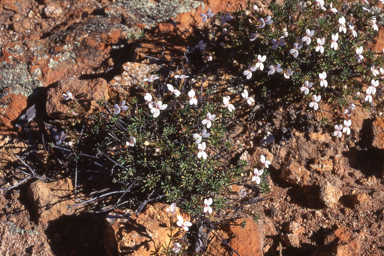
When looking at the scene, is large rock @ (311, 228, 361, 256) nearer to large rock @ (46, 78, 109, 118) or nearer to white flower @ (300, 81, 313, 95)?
white flower @ (300, 81, 313, 95)

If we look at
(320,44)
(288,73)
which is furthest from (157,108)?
(320,44)

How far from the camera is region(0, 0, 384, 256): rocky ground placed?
13.0 feet

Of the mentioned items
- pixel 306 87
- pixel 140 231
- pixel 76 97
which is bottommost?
pixel 140 231

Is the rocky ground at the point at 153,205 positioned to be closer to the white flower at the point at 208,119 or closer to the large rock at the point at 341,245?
the large rock at the point at 341,245

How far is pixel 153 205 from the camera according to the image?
3.84 metres

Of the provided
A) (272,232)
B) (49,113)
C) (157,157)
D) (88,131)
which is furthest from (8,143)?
(272,232)

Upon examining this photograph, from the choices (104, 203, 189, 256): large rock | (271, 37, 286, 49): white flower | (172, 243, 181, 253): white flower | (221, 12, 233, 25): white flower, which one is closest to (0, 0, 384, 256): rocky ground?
(104, 203, 189, 256): large rock

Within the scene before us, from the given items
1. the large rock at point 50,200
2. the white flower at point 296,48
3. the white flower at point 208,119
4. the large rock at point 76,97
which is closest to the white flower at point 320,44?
the white flower at point 296,48

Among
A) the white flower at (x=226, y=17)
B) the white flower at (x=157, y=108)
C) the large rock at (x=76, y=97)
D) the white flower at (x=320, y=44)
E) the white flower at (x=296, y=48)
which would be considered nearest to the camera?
the white flower at (x=157, y=108)

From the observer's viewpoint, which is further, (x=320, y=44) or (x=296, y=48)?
(x=296, y=48)

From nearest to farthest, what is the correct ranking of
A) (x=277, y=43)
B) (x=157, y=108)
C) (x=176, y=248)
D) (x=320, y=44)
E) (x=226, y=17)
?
1. (x=176, y=248)
2. (x=157, y=108)
3. (x=320, y=44)
4. (x=277, y=43)
5. (x=226, y=17)

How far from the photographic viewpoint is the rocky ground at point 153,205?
3975 millimetres

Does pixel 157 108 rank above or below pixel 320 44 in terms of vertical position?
below

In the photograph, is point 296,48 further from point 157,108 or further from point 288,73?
point 157,108
